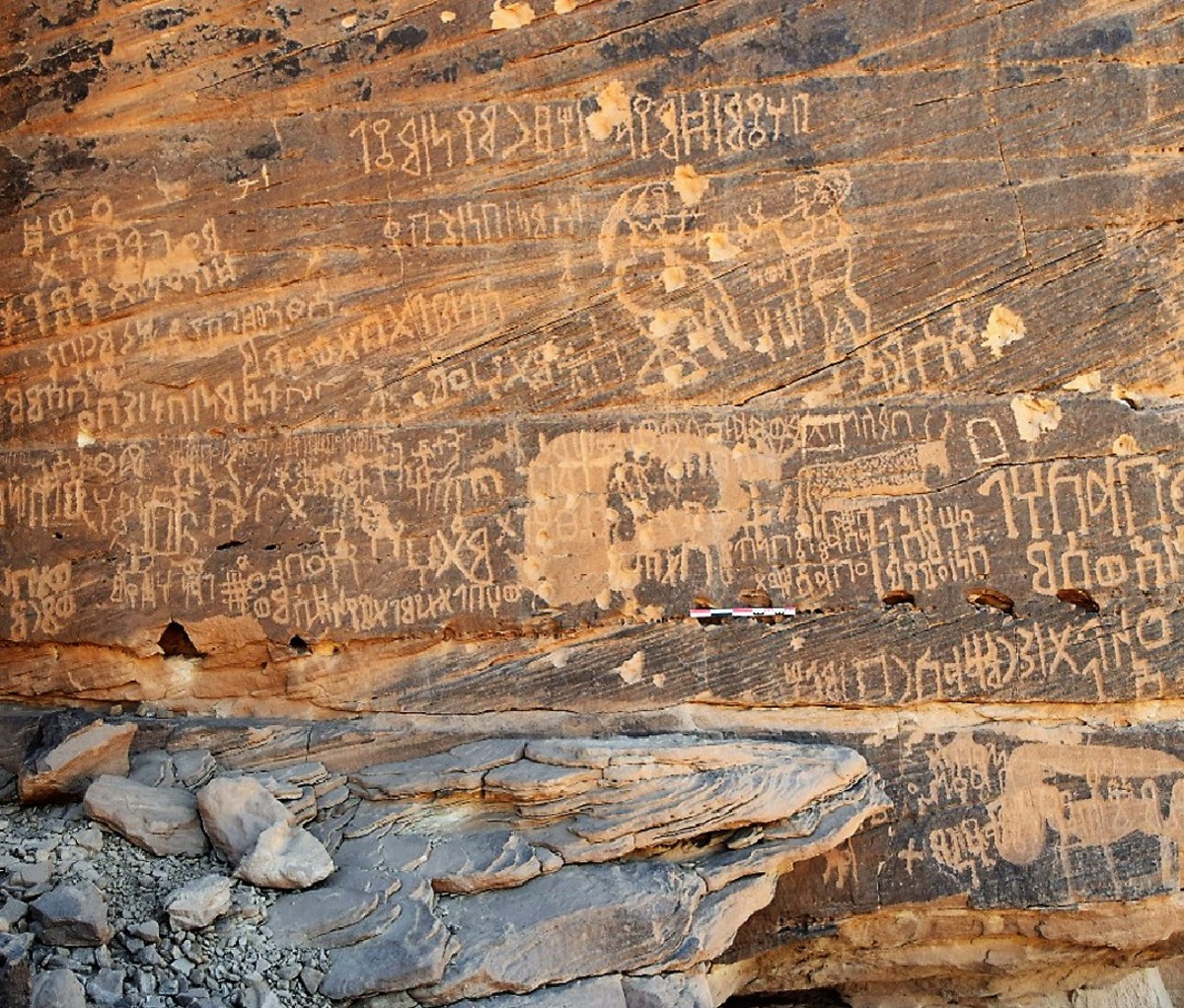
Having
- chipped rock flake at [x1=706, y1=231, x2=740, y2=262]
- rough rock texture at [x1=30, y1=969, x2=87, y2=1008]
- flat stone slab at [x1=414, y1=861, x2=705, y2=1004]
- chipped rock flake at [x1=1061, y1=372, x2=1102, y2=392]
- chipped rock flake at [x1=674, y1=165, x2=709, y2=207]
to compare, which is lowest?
flat stone slab at [x1=414, y1=861, x2=705, y2=1004]

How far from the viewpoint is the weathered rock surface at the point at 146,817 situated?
3.57 meters

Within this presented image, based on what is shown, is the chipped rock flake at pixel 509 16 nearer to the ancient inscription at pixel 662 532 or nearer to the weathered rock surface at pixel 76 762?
the ancient inscription at pixel 662 532

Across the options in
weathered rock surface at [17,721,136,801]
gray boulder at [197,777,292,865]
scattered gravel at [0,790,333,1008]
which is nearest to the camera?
scattered gravel at [0,790,333,1008]

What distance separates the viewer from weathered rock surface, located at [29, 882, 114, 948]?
3.20 metres

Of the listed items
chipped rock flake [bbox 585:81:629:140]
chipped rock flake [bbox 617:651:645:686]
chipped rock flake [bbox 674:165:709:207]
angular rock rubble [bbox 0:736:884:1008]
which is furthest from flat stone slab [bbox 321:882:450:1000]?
chipped rock flake [bbox 585:81:629:140]

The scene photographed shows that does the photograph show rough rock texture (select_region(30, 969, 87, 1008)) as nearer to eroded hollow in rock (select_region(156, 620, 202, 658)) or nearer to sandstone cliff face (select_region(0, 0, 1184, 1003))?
sandstone cliff face (select_region(0, 0, 1184, 1003))

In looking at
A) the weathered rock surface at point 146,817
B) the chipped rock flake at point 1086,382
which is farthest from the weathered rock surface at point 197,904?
the chipped rock flake at point 1086,382

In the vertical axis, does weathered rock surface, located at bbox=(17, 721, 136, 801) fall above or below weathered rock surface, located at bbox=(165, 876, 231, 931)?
above

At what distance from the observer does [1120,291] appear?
4.10m

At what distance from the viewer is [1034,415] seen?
4.07 m

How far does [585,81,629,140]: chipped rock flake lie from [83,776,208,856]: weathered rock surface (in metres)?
2.29

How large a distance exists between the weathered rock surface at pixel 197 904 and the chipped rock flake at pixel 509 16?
2.63 meters

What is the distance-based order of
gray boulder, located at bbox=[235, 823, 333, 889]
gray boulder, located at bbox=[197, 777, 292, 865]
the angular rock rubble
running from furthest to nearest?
gray boulder, located at bbox=[197, 777, 292, 865]
gray boulder, located at bbox=[235, 823, 333, 889]
the angular rock rubble

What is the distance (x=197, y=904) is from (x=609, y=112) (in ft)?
8.36
